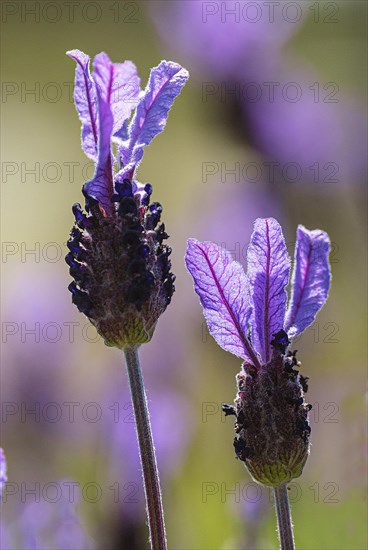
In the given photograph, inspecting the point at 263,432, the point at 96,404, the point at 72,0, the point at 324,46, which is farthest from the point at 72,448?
the point at 72,0

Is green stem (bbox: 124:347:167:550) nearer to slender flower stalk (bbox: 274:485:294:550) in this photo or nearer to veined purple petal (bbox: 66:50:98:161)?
slender flower stalk (bbox: 274:485:294:550)

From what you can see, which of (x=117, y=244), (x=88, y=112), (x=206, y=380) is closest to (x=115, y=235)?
(x=117, y=244)

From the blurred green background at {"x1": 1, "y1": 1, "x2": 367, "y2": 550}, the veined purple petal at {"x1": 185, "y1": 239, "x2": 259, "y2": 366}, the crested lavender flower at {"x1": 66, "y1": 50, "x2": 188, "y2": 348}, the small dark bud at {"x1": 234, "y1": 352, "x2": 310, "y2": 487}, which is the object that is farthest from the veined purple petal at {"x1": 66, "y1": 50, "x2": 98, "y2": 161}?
the blurred green background at {"x1": 1, "y1": 1, "x2": 367, "y2": 550}

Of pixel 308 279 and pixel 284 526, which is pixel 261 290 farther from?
pixel 284 526

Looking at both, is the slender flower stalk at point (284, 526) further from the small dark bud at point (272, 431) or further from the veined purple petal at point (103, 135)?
the veined purple petal at point (103, 135)

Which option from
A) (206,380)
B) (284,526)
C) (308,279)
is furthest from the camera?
(206,380)
